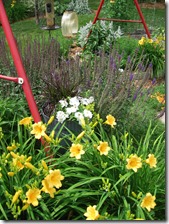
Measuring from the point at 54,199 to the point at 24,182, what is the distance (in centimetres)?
21

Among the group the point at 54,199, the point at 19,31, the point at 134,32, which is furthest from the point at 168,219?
the point at 19,31

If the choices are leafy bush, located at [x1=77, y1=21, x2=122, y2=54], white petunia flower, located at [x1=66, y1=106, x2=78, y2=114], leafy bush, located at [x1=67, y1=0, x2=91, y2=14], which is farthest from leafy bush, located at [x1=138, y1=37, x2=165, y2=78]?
leafy bush, located at [x1=67, y1=0, x2=91, y2=14]

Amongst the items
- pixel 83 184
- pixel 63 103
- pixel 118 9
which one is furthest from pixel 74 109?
pixel 118 9

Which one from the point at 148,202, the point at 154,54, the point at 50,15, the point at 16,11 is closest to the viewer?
the point at 148,202

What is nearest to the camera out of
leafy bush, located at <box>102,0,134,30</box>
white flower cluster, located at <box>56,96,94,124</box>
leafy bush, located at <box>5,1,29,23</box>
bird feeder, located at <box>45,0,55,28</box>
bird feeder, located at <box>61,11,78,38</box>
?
white flower cluster, located at <box>56,96,94,124</box>

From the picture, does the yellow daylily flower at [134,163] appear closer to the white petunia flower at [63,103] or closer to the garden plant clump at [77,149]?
the garden plant clump at [77,149]

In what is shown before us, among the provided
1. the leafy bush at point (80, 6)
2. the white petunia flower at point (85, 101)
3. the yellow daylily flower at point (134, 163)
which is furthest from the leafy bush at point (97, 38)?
the leafy bush at point (80, 6)

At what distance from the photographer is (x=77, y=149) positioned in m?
2.19

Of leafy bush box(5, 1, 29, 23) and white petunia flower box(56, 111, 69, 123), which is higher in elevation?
leafy bush box(5, 1, 29, 23)

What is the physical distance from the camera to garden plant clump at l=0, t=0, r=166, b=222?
2146 millimetres

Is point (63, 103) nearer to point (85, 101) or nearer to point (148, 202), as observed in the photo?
point (85, 101)

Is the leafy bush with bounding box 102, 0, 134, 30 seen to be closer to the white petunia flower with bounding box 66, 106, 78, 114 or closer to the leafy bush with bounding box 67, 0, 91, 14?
the leafy bush with bounding box 67, 0, 91, 14

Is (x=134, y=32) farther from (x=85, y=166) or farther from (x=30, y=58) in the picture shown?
(x=85, y=166)

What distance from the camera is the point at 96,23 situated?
5.86m
